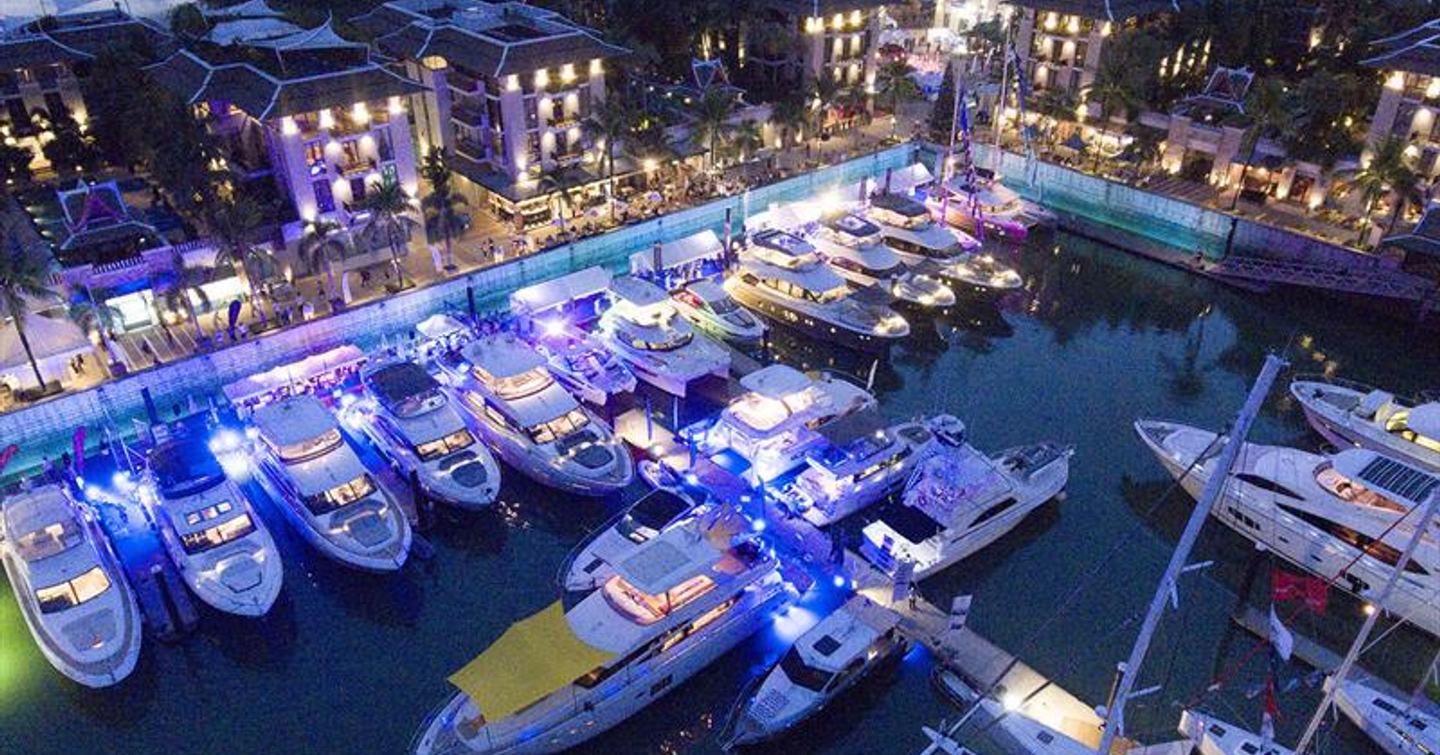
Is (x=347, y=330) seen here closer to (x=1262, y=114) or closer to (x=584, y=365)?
(x=584, y=365)

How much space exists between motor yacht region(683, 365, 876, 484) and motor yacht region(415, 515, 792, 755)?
19.7 ft

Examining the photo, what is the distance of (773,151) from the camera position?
210 feet

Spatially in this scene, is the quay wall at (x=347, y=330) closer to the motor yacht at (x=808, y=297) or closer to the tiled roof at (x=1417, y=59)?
the motor yacht at (x=808, y=297)

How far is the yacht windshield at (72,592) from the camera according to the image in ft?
91.2

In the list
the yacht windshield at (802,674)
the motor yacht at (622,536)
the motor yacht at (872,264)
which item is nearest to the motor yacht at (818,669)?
the yacht windshield at (802,674)

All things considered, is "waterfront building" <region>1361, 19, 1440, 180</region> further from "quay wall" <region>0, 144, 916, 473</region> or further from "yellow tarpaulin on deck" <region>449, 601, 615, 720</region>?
"yellow tarpaulin on deck" <region>449, 601, 615, 720</region>

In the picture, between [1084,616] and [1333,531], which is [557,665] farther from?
[1333,531]

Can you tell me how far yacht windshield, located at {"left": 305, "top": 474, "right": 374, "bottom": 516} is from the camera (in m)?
31.5

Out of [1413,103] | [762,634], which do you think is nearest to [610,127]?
[762,634]

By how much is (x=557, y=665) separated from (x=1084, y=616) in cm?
1669

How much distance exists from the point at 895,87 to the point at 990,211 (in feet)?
50.4

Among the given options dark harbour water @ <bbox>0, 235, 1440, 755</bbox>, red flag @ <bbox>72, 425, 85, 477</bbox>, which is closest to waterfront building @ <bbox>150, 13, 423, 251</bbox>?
red flag @ <bbox>72, 425, 85, 477</bbox>

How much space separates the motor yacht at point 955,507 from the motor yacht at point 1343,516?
5256mm

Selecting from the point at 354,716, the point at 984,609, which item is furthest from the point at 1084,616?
the point at 354,716
